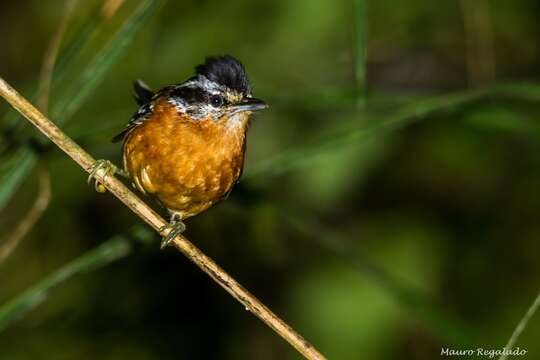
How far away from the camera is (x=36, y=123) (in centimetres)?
256

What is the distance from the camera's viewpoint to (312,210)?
19.5ft

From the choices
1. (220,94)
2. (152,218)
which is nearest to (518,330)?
(152,218)

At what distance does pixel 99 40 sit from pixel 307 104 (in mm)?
2526

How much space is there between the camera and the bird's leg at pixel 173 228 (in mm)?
3286

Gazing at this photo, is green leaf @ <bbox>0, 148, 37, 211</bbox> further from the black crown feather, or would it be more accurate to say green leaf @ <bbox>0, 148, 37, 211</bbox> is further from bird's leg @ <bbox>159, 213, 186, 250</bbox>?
the black crown feather

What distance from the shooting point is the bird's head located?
3.71 metres

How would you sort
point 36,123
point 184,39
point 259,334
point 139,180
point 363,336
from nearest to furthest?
point 36,123
point 139,180
point 363,336
point 184,39
point 259,334

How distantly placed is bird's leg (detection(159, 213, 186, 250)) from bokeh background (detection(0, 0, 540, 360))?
3.69 feet

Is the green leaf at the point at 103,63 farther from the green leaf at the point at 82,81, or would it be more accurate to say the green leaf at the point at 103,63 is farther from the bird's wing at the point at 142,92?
the bird's wing at the point at 142,92

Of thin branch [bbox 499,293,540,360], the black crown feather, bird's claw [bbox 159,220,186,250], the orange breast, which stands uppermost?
the black crown feather

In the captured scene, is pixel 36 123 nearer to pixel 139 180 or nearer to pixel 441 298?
pixel 139 180

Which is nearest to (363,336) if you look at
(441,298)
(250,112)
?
(441,298)

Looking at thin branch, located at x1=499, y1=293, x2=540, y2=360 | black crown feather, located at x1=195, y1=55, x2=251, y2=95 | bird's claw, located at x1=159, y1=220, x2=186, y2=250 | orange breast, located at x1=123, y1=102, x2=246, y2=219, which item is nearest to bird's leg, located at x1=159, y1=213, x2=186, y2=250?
bird's claw, located at x1=159, y1=220, x2=186, y2=250

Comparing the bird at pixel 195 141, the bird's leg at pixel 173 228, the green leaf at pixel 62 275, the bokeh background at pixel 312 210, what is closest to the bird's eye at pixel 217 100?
the bird at pixel 195 141
